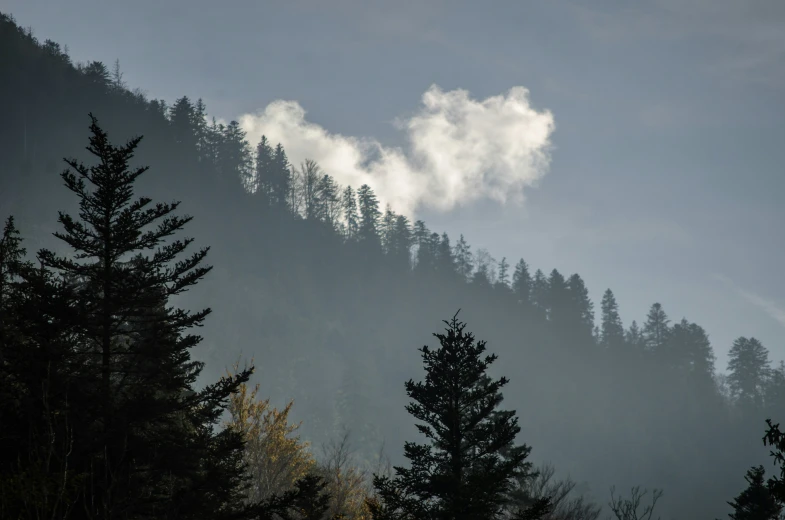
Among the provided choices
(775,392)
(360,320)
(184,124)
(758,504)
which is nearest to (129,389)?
(758,504)

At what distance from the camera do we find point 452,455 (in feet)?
41.2

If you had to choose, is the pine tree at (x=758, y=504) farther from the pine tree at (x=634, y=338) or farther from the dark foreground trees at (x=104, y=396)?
the pine tree at (x=634, y=338)

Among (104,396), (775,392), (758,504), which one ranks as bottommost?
(758,504)

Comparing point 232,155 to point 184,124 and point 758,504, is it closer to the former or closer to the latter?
point 184,124

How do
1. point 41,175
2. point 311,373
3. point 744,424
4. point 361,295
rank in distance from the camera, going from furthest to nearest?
1. point 361,295
2. point 744,424
3. point 311,373
4. point 41,175

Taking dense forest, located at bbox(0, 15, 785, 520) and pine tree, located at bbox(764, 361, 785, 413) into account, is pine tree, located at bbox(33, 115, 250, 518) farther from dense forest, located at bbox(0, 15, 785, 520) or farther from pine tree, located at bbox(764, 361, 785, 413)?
pine tree, located at bbox(764, 361, 785, 413)

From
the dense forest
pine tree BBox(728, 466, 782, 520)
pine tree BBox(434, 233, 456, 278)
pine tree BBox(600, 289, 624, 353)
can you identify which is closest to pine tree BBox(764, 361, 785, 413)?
the dense forest

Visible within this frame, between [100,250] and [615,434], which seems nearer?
[100,250]

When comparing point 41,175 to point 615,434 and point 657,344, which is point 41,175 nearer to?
point 615,434

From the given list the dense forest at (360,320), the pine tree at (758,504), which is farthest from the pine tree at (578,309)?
the pine tree at (758,504)

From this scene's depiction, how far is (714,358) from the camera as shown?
116m

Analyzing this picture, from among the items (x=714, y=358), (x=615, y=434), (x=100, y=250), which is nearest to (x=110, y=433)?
(x=100, y=250)

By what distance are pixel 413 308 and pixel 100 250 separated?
107 m

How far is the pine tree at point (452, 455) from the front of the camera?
36.7 feet
